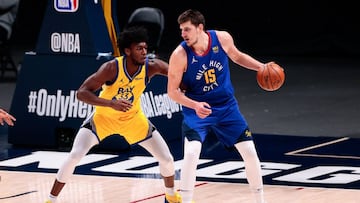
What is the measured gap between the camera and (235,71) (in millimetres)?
21734

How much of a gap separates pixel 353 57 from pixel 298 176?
11.6 m

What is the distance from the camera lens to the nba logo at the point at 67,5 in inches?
516

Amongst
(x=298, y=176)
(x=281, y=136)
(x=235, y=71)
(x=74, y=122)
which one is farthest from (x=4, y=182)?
(x=235, y=71)

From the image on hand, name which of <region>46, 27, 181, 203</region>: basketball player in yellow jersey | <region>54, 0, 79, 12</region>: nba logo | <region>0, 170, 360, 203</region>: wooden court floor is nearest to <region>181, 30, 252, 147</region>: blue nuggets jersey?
<region>46, 27, 181, 203</region>: basketball player in yellow jersey

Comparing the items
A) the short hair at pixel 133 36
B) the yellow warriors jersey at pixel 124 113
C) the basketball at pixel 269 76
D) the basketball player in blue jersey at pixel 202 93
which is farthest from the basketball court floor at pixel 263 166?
the short hair at pixel 133 36

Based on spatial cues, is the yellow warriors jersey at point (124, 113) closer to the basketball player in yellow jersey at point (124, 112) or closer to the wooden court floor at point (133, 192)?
the basketball player in yellow jersey at point (124, 112)

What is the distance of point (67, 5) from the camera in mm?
13141

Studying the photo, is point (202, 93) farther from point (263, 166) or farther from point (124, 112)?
point (263, 166)

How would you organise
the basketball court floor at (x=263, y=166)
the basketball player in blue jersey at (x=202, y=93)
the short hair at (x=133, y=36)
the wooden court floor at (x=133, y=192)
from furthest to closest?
the basketball court floor at (x=263, y=166), the wooden court floor at (x=133, y=192), the short hair at (x=133, y=36), the basketball player in blue jersey at (x=202, y=93)

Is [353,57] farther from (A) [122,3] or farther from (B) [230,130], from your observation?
(B) [230,130]

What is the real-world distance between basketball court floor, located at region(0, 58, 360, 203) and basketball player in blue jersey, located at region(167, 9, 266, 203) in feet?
3.38

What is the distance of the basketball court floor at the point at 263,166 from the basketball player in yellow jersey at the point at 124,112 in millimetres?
721

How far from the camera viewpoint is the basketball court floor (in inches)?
417

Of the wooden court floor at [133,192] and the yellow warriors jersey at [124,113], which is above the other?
the yellow warriors jersey at [124,113]
